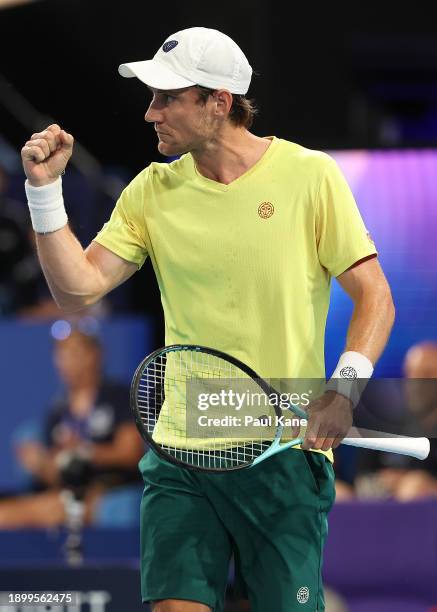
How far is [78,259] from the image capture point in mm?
3502

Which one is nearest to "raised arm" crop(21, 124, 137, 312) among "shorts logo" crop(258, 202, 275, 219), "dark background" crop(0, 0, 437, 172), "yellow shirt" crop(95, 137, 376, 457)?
"yellow shirt" crop(95, 137, 376, 457)

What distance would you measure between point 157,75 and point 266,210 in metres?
0.43

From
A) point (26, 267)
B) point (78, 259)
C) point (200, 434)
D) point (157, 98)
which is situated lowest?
point (26, 267)

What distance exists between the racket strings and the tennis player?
4 centimetres

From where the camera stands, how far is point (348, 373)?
335 centimetres

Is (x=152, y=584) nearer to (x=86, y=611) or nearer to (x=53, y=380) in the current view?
(x=86, y=611)

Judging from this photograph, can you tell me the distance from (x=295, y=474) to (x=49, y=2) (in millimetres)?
5460

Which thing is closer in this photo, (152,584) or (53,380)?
(152,584)

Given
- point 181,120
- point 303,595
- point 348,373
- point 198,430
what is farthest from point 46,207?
point 303,595

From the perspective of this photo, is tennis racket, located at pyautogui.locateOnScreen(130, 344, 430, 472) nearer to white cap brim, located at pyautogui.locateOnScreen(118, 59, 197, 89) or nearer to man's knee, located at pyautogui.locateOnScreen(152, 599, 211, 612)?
man's knee, located at pyautogui.locateOnScreen(152, 599, 211, 612)

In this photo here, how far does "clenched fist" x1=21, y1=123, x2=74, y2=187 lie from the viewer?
3381mm

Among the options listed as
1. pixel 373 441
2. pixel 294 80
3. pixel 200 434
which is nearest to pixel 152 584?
pixel 200 434

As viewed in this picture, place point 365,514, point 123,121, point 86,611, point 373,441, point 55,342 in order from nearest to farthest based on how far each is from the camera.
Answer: point 373,441, point 86,611, point 365,514, point 55,342, point 123,121

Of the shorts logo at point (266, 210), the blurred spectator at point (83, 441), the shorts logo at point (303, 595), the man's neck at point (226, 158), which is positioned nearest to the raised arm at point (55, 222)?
the man's neck at point (226, 158)
